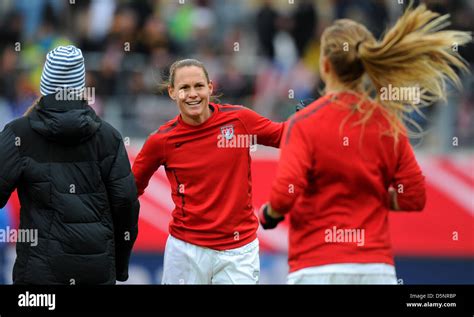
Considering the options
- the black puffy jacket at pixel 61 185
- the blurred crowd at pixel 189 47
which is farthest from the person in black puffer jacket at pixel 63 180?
the blurred crowd at pixel 189 47

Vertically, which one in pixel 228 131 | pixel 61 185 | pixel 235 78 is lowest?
pixel 61 185

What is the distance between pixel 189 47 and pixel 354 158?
8731 millimetres

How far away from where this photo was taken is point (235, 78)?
12992 mm

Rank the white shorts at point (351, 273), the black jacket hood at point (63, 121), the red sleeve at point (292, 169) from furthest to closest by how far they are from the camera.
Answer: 1. the black jacket hood at point (63, 121)
2. the white shorts at point (351, 273)
3. the red sleeve at point (292, 169)

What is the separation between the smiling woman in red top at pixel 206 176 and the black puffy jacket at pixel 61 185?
87 centimetres

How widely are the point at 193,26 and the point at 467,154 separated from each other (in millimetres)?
4161

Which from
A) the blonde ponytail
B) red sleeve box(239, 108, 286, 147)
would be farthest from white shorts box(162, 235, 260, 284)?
the blonde ponytail

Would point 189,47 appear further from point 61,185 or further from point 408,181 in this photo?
point 408,181

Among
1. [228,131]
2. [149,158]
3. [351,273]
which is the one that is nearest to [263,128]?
[228,131]

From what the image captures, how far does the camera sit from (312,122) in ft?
17.7

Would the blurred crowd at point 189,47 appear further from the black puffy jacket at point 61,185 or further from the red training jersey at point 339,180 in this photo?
the red training jersey at point 339,180

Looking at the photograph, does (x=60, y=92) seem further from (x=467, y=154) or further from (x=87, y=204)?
(x=467, y=154)

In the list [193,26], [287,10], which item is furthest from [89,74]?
[287,10]

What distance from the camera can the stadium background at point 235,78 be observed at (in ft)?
39.5
